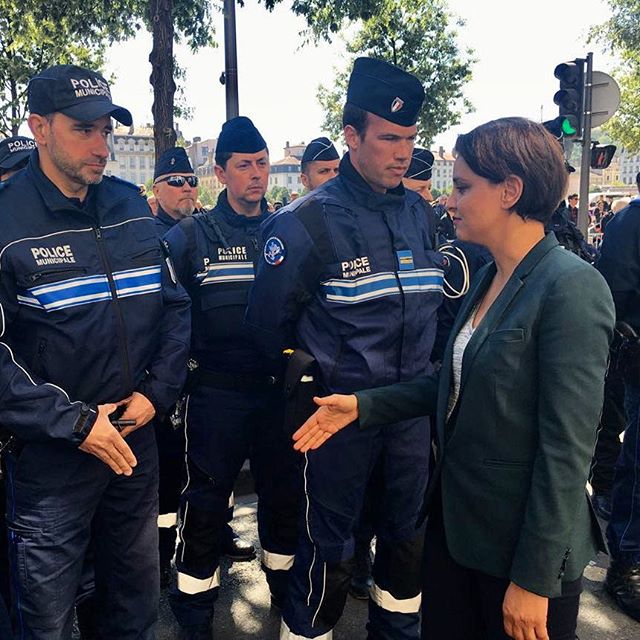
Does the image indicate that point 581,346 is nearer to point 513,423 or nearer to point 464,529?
point 513,423

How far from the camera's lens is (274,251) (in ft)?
9.06

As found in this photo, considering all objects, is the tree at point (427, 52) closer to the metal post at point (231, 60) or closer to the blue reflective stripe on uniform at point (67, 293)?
the metal post at point (231, 60)

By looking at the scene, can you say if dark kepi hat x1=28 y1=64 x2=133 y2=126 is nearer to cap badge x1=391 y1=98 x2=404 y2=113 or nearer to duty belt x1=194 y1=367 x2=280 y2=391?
cap badge x1=391 y1=98 x2=404 y2=113

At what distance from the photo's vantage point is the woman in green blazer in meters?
1.62

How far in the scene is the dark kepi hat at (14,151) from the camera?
150 inches

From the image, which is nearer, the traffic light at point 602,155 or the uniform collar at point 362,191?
the uniform collar at point 362,191

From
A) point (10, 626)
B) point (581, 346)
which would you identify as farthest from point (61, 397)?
point (581, 346)

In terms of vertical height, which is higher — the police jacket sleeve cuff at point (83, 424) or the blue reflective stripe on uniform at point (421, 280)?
the blue reflective stripe on uniform at point (421, 280)

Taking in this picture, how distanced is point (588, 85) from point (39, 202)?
21.4 ft

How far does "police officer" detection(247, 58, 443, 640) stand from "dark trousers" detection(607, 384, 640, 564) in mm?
1313

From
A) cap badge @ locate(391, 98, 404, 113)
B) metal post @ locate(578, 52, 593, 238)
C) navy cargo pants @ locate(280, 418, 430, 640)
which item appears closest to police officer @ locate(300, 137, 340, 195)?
cap badge @ locate(391, 98, 404, 113)

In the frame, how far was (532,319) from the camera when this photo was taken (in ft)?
5.47

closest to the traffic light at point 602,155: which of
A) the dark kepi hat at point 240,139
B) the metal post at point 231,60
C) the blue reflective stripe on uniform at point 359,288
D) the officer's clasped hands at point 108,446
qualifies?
the metal post at point 231,60

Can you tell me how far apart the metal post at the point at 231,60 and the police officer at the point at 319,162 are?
3.22 m
